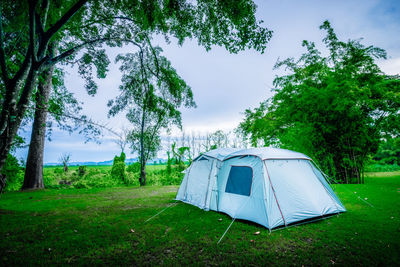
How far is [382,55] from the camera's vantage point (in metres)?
8.94

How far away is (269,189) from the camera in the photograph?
14.0 feet

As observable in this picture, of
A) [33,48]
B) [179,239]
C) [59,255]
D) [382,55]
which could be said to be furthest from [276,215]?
[382,55]

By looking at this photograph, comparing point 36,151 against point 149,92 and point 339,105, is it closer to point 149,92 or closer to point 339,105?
point 149,92

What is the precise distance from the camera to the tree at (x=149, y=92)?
7309 millimetres

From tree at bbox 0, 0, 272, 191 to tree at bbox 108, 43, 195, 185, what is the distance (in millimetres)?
1278

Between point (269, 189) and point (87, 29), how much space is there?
24.0ft

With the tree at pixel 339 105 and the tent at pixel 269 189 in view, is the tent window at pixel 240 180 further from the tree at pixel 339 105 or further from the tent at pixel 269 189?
the tree at pixel 339 105

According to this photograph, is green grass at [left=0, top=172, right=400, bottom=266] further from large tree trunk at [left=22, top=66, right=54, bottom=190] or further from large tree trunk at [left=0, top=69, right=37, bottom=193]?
large tree trunk at [left=22, top=66, right=54, bottom=190]

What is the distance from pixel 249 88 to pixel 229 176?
389 inches

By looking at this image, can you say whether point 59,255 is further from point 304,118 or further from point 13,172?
point 304,118

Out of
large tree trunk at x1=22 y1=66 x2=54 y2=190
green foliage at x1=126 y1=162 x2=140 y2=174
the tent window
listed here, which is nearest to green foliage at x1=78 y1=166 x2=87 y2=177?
green foliage at x1=126 y1=162 x2=140 y2=174

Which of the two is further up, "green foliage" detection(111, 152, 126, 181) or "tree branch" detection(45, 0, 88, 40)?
"tree branch" detection(45, 0, 88, 40)

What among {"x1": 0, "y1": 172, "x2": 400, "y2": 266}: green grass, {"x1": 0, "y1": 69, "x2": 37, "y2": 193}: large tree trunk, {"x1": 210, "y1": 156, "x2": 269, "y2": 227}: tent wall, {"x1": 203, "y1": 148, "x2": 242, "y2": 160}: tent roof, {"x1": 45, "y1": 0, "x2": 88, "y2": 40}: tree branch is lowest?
{"x1": 0, "y1": 172, "x2": 400, "y2": 266}: green grass

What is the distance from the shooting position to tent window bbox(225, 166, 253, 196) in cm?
468
